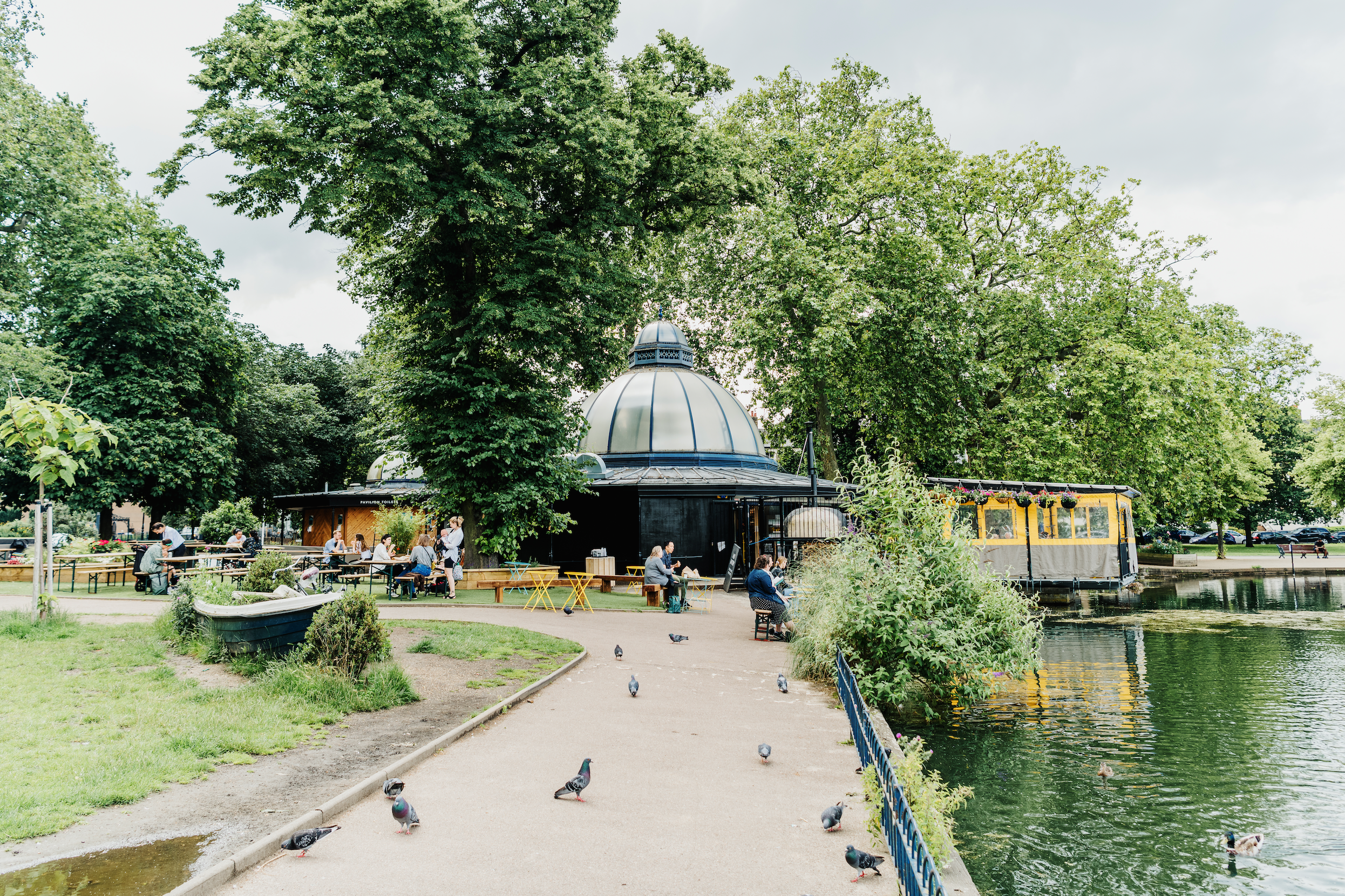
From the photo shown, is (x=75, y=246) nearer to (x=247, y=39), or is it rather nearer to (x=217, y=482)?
(x=217, y=482)

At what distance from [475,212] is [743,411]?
15553 mm

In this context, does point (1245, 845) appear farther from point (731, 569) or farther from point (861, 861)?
point (731, 569)

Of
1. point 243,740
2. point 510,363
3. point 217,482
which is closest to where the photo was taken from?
point 243,740

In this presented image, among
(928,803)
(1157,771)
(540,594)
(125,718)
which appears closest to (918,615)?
(1157,771)

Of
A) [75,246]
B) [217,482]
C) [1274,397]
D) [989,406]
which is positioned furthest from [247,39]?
[1274,397]

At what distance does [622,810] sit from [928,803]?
208 cm

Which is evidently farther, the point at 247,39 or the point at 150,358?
the point at 150,358

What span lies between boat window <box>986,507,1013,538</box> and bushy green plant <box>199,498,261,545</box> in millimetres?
25519

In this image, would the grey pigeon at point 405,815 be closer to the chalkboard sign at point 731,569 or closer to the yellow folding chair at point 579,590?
the yellow folding chair at point 579,590

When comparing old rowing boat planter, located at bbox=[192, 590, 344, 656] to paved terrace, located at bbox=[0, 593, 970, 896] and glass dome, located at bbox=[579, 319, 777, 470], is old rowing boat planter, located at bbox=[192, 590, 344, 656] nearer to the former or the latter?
paved terrace, located at bbox=[0, 593, 970, 896]

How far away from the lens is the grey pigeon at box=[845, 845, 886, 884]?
15.0ft

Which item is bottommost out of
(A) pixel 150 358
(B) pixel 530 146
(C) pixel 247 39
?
(A) pixel 150 358

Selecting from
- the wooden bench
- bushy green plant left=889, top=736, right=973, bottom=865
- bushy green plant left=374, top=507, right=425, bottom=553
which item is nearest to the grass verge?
bushy green plant left=889, top=736, right=973, bottom=865

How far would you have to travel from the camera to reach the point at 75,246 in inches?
1121
